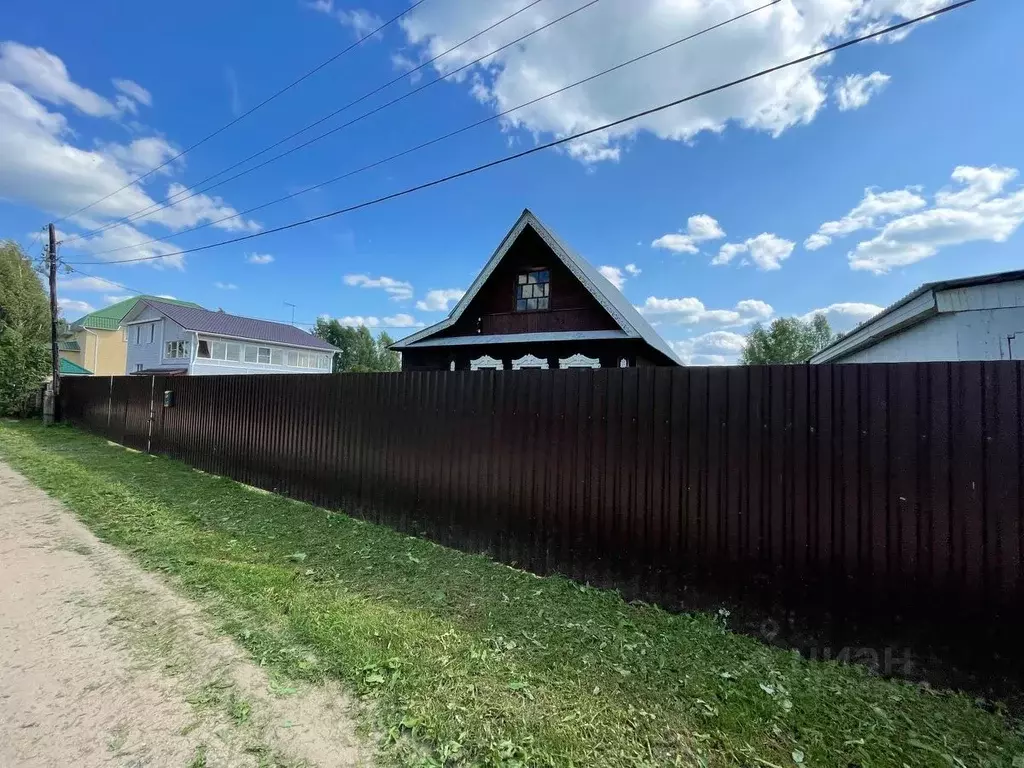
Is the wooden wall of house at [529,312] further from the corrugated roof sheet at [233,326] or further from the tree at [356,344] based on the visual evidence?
the tree at [356,344]

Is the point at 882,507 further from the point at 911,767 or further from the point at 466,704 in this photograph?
the point at 466,704

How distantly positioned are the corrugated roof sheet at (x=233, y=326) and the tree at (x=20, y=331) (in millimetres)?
5590

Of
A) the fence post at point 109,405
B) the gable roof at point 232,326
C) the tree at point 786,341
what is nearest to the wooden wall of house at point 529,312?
the fence post at point 109,405

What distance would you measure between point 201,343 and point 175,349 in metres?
2.21

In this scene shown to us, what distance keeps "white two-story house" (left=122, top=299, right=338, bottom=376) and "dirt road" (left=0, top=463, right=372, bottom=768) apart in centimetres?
2701

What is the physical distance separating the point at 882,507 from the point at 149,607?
5.08 m

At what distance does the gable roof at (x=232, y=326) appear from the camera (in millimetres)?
26927

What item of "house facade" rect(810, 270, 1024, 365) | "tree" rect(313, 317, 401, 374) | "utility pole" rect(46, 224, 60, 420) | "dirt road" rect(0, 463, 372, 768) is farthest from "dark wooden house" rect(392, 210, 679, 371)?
"tree" rect(313, 317, 401, 374)

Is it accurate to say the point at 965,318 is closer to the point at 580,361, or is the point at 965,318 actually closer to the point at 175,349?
the point at 580,361

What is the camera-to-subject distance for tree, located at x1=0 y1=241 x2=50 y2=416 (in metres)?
18.4

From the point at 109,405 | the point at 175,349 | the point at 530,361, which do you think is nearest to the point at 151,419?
the point at 109,405

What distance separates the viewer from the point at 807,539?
119 inches

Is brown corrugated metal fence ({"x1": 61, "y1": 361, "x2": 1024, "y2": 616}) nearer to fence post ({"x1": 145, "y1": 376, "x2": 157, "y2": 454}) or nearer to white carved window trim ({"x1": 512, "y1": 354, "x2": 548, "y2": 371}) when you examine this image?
white carved window trim ({"x1": 512, "y1": 354, "x2": 548, "y2": 371})

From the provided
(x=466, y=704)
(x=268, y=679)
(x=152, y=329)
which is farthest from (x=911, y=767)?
(x=152, y=329)
